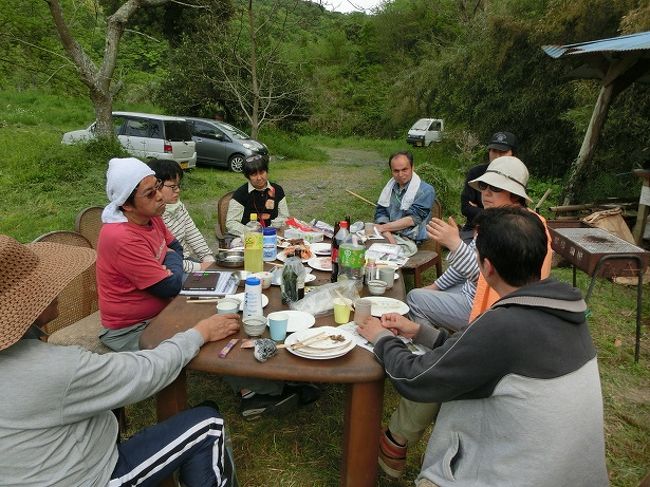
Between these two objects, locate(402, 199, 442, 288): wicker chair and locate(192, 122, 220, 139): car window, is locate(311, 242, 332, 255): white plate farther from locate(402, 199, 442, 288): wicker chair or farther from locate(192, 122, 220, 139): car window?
locate(192, 122, 220, 139): car window

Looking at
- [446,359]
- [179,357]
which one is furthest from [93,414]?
[446,359]

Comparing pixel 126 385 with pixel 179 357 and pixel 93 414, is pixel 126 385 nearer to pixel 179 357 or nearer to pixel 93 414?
pixel 93 414

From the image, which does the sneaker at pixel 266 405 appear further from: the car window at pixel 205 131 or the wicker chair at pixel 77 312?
the car window at pixel 205 131

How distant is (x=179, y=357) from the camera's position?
68.2 inches

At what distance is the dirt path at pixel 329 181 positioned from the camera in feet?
30.9

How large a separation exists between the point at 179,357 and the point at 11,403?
0.61 m

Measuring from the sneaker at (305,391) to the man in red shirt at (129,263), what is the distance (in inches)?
40.4

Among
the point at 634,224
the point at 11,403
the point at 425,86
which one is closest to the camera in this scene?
the point at 11,403

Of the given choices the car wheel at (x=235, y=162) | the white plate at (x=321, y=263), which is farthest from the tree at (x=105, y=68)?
the white plate at (x=321, y=263)

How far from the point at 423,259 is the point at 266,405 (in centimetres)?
196

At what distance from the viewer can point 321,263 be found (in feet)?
9.93

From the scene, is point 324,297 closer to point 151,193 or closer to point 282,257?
point 282,257

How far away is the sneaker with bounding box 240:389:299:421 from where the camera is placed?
2.73 metres

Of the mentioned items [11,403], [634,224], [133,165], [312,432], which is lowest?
[312,432]
